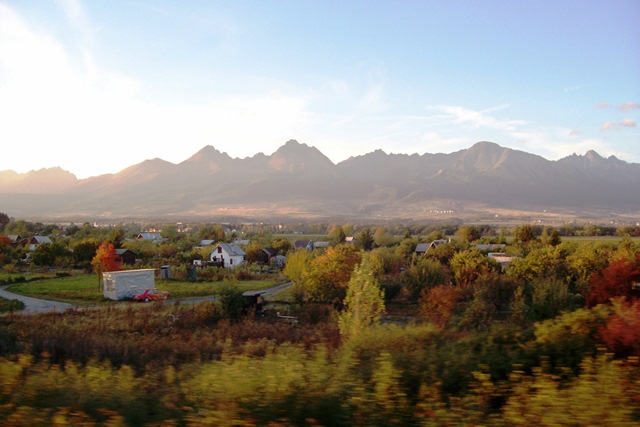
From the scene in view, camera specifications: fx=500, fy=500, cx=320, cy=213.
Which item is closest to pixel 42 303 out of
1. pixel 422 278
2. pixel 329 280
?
pixel 329 280

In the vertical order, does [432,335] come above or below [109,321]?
above

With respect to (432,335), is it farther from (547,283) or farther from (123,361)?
(547,283)

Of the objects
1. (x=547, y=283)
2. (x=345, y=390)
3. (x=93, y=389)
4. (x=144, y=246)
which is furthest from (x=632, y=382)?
(x=144, y=246)

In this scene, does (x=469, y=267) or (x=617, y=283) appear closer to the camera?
(x=617, y=283)

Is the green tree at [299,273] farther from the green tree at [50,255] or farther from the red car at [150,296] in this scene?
the green tree at [50,255]

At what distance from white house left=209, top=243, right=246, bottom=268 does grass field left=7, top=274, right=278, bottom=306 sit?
12.9 m

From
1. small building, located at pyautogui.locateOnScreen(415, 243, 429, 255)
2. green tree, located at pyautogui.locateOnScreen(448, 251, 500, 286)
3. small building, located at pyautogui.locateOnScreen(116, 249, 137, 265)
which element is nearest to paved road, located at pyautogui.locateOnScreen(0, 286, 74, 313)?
small building, located at pyautogui.locateOnScreen(116, 249, 137, 265)

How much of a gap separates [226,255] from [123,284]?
958 inches

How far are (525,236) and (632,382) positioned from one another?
62.8 meters

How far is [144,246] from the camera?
68.0m

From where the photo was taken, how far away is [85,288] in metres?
37.8

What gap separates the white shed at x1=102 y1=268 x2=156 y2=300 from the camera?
33875 millimetres

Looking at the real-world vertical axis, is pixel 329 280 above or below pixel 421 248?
above

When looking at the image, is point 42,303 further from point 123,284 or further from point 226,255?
point 226,255
